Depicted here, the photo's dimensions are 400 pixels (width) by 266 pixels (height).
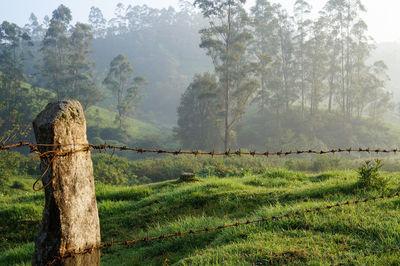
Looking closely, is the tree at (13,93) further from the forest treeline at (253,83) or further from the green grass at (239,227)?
the green grass at (239,227)

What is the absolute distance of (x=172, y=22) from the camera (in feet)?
465

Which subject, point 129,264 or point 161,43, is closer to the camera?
point 129,264

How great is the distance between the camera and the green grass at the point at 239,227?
11.7 ft

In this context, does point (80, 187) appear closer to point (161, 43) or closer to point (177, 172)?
point (177, 172)

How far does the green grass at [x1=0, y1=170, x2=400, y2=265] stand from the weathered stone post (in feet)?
4.55

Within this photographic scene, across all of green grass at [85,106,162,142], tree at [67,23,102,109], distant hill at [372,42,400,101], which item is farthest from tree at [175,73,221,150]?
distant hill at [372,42,400,101]

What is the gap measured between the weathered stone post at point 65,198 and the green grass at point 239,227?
139 cm

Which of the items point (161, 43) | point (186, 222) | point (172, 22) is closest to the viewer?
point (186, 222)

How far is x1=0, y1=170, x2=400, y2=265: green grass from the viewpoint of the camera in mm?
3566

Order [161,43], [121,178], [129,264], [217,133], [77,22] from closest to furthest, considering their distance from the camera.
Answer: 1. [129,264]
2. [121,178]
3. [217,133]
4. [77,22]
5. [161,43]

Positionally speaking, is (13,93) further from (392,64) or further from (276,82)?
(392,64)

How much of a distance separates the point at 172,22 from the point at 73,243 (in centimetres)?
14974

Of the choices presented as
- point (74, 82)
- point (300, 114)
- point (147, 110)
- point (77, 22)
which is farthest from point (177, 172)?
point (147, 110)

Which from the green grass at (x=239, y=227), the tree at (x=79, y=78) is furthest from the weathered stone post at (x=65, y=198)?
the tree at (x=79, y=78)
